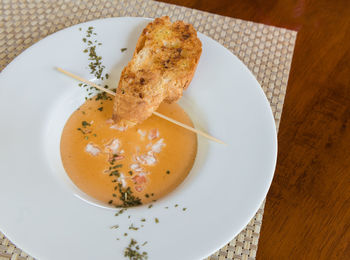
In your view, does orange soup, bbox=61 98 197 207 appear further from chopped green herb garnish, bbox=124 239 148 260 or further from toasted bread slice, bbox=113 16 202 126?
chopped green herb garnish, bbox=124 239 148 260

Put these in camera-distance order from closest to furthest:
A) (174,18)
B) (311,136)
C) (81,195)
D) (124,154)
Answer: (81,195) → (124,154) → (311,136) → (174,18)

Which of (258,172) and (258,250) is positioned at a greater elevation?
(258,172)

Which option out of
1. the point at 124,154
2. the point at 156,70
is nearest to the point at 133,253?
the point at 124,154

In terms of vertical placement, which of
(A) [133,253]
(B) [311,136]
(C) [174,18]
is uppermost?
(C) [174,18]

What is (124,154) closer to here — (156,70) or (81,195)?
(81,195)

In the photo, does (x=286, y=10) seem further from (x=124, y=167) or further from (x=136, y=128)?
(x=124, y=167)

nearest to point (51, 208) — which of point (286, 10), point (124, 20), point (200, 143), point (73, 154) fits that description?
point (73, 154)

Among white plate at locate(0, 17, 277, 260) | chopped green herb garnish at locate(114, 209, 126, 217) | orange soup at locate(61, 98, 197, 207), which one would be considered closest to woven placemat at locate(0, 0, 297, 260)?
white plate at locate(0, 17, 277, 260)
